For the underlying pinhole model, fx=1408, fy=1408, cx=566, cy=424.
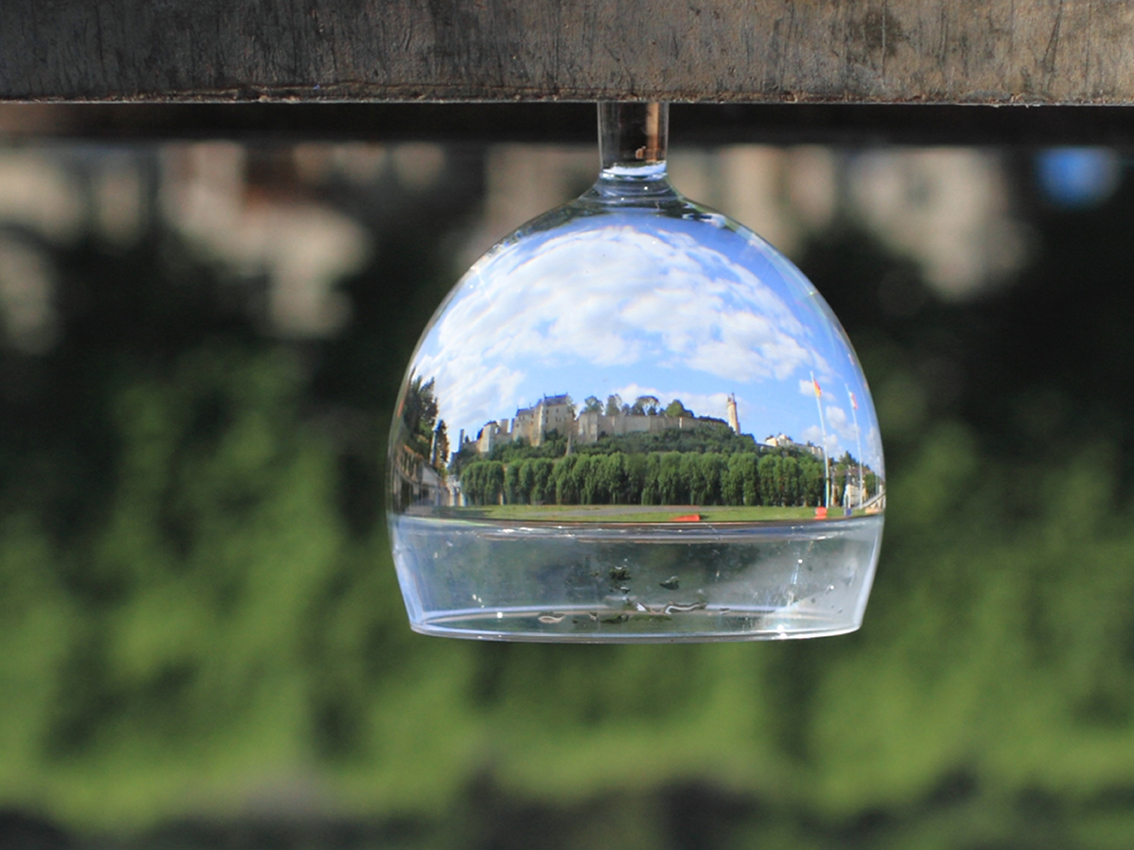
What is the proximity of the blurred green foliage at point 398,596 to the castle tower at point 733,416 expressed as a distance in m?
2.15

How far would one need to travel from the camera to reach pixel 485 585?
42 cm

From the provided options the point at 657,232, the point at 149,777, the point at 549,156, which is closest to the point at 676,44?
the point at 657,232

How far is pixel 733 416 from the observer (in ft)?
1.29

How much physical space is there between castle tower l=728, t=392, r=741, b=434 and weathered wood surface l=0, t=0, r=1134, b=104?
0.28 ft

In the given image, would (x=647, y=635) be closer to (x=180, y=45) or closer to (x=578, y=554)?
(x=578, y=554)

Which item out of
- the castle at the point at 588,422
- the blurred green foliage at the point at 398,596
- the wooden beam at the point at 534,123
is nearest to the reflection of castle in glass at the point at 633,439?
the castle at the point at 588,422

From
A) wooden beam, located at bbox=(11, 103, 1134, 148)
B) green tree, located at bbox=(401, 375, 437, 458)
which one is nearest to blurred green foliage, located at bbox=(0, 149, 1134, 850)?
wooden beam, located at bbox=(11, 103, 1134, 148)

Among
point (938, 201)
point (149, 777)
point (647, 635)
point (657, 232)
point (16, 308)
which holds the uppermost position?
point (938, 201)

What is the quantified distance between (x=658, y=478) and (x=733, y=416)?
28 mm

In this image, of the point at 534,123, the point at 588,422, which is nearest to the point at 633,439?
the point at 588,422

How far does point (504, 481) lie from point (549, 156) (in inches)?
89.1

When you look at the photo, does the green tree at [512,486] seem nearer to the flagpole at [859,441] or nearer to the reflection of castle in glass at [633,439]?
the reflection of castle in glass at [633,439]

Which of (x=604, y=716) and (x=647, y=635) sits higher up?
(x=647, y=635)

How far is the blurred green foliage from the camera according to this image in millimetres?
2545
